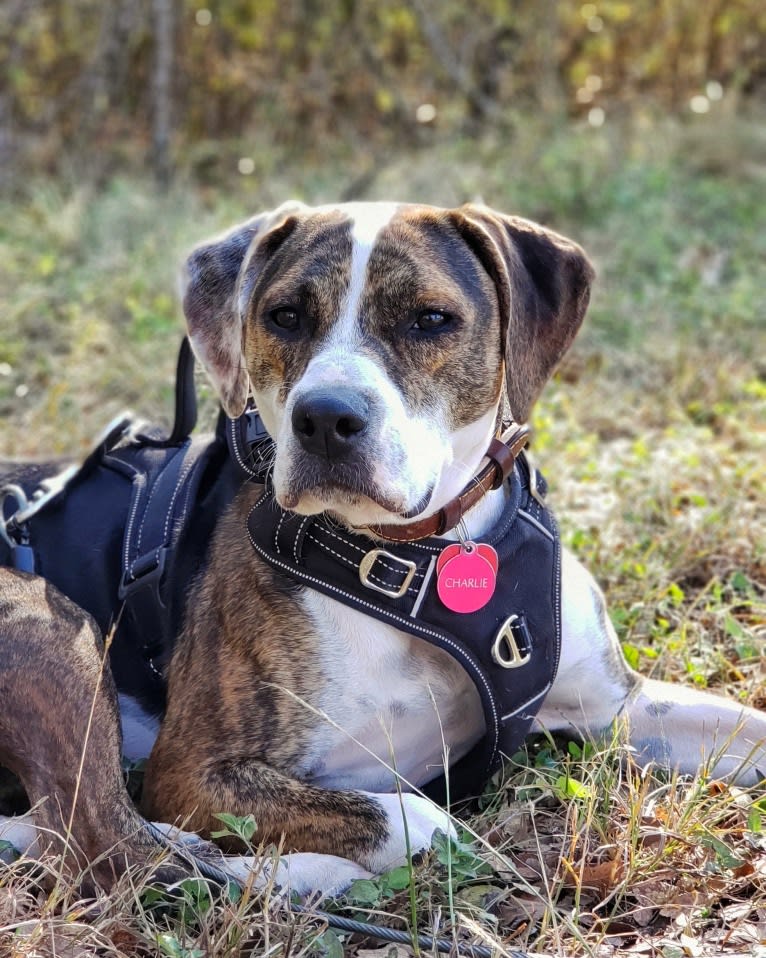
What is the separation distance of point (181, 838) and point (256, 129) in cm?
900

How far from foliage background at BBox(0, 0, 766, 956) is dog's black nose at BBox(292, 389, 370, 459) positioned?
94 cm

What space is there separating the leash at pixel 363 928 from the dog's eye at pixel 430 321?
128cm

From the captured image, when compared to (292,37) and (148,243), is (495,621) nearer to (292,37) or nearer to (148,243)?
(148,243)

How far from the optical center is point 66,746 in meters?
2.63

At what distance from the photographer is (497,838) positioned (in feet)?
9.38

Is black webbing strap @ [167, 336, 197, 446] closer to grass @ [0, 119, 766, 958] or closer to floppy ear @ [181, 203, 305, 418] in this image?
floppy ear @ [181, 203, 305, 418]

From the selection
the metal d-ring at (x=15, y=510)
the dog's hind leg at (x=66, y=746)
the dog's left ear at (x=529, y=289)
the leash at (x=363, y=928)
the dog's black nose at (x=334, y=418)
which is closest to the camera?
the leash at (x=363, y=928)

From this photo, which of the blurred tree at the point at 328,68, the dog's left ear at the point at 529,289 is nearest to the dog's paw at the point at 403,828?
the dog's left ear at the point at 529,289

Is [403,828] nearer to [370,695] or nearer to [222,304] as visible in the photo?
[370,695]

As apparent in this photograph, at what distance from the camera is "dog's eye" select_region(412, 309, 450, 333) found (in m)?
2.71

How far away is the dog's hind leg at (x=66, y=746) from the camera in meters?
2.57

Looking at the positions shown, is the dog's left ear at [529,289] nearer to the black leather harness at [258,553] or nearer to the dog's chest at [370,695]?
the black leather harness at [258,553]

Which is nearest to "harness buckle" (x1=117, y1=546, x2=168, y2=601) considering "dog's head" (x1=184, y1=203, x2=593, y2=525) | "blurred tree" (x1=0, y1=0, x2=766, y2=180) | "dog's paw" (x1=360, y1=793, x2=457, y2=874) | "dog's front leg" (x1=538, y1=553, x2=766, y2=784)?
"dog's head" (x1=184, y1=203, x2=593, y2=525)

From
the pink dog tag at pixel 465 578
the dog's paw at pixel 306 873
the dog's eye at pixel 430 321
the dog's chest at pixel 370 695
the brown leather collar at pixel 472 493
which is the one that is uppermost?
the dog's eye at pixel 430 321
